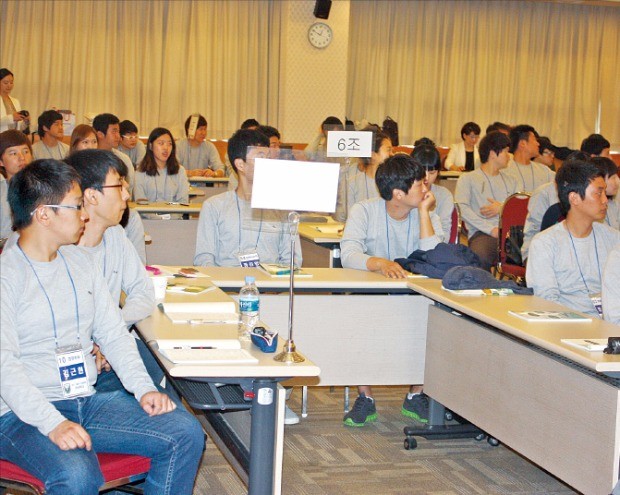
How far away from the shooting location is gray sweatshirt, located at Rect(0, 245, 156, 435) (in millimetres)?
2367

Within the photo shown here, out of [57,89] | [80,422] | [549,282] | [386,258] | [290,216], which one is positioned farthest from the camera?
[57,89]

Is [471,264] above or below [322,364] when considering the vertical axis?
above

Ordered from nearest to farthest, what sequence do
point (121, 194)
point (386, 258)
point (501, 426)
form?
point (121, 194) → point (501, 426) → point (386, 258)

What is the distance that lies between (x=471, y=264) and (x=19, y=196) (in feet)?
7.78

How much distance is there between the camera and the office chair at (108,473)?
2.34m

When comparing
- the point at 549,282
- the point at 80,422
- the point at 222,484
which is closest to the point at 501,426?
the point at 549,282

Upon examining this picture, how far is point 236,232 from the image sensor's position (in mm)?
4629

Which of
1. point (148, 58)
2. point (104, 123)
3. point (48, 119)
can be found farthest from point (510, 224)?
point (148, 58)

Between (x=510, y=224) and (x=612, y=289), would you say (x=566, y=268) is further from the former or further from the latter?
(x=510, y=224)

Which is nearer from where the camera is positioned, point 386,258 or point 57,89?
point 386,258

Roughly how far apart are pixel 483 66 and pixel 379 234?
867 cm

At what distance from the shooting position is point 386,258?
4.64 metres

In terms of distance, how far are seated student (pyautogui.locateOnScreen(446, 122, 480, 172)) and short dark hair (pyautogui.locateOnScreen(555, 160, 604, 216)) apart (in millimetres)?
7300

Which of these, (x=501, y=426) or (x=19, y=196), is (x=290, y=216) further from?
(x=501, y=426)
